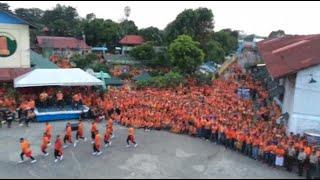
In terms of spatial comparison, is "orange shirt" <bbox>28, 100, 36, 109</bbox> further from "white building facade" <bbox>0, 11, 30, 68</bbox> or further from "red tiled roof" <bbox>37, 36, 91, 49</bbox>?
"red tiled roof" <bbox>37, 36, 91, 49</bbox>

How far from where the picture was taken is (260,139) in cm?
1973

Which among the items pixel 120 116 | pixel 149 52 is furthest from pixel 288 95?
pixel 149 52

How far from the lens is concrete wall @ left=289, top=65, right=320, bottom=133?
2294cm

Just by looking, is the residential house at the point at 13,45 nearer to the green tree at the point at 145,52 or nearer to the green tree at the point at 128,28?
the green tree at the point at 145,52

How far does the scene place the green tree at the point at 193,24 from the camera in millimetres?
57750

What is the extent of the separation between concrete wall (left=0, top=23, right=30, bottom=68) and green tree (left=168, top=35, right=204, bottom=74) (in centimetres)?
1731

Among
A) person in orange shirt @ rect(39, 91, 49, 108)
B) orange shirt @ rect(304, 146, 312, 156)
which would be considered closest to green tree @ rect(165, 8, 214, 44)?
person in orange shirt @ rect(39, 91, 49, 108)

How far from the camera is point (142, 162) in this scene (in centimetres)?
1862

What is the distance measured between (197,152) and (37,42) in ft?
190

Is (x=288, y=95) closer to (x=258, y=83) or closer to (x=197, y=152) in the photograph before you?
(x=197, y=152)

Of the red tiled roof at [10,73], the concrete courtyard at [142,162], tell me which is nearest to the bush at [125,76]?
the red tiled roof at [10,73]

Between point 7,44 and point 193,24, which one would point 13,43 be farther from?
point 193,24

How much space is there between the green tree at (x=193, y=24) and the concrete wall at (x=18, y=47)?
28.0m

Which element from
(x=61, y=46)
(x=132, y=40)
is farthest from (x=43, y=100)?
(x=132, y=40)
